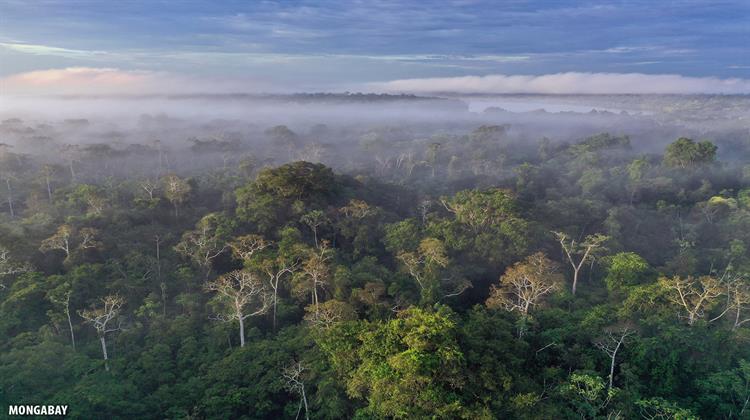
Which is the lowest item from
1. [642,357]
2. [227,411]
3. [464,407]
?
[227,411]

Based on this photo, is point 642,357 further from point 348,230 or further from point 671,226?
point 671,226

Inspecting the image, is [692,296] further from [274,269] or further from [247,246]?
[247,246]

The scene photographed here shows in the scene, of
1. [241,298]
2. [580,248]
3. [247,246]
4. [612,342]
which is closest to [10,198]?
[247,246]

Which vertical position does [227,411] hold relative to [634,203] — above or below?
below

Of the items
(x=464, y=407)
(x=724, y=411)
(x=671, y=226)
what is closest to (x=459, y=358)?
A: (x=464, y=407)

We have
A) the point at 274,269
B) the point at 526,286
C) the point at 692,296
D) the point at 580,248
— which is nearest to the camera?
the point at 526,286

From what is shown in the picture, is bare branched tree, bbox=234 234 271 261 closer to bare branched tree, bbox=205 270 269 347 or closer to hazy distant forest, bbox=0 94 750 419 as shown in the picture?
hazy distant forest, bbox=0 94 750 419

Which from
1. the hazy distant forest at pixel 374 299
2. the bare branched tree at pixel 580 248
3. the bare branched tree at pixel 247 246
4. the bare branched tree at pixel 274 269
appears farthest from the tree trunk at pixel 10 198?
the bare branched tree at pixel 580 248

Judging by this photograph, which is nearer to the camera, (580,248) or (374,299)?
(374,299)

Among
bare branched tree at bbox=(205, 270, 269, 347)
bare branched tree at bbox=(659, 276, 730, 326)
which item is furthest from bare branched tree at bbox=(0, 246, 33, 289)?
bare branched tree at bbox=(659, 276, 730, 326)
